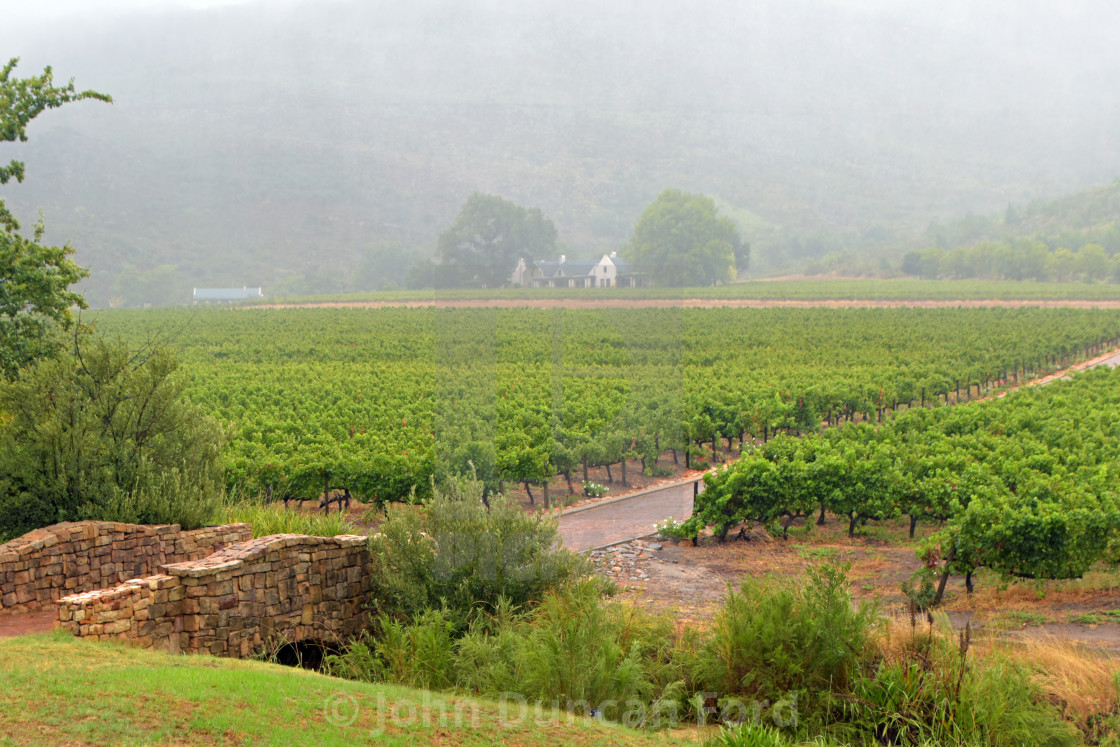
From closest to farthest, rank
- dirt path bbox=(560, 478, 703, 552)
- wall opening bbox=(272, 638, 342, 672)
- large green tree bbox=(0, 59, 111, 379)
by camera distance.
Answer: wall opening bbox=(272, 638, 342, 672)
large green tree bbox=(0, 59, 111, 379)
dirt path bbox=(560, 478, 703, 552)

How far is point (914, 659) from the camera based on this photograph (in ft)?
30.2

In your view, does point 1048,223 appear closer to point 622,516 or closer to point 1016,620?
point 622,516

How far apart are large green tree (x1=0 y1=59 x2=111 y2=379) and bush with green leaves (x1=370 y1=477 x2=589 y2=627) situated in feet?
23.5

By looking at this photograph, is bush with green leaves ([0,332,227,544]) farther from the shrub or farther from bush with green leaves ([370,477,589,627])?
the shrub

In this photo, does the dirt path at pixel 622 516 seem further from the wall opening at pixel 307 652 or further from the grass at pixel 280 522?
the wall opening at pixel 307 652

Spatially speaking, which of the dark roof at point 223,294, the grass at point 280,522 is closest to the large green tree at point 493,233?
the dark roof at point 223,294

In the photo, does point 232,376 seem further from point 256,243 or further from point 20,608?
point 256,243

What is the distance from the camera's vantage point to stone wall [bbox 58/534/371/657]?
8695 mm

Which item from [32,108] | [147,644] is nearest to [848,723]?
[147,644]

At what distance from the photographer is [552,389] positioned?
2628 cm

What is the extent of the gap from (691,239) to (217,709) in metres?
112

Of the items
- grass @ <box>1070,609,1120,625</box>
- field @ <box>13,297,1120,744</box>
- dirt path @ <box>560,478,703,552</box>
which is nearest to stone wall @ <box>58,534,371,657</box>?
field @ <box>13,297,1120,744</box>

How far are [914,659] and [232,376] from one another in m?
30.0
